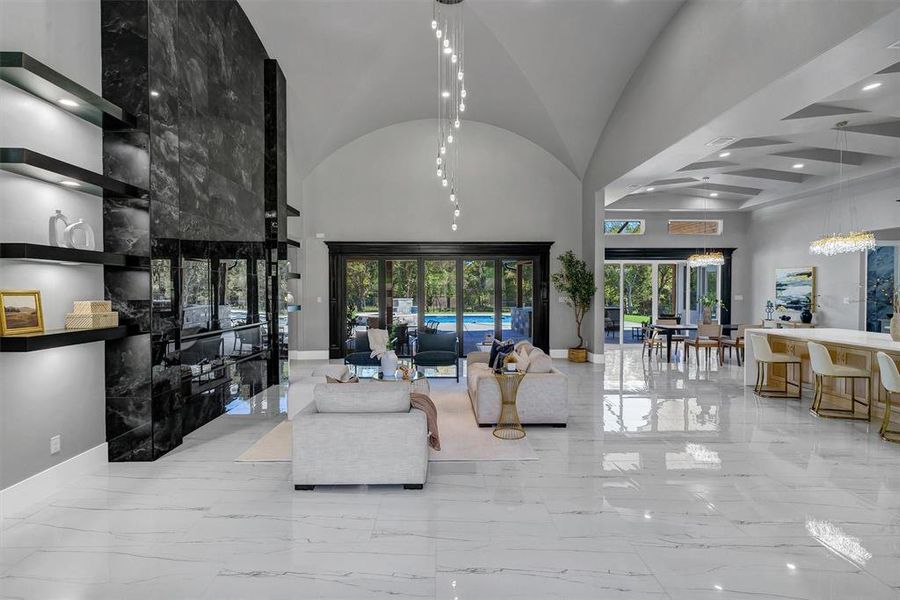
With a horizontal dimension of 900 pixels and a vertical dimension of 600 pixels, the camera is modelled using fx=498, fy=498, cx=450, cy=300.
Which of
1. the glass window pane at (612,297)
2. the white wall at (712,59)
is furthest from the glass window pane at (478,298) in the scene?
the glass window pane at (612,297)

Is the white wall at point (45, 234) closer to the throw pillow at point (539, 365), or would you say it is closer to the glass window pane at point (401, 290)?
the throw pillow at point (539, 365)

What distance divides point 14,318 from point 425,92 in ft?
25.9

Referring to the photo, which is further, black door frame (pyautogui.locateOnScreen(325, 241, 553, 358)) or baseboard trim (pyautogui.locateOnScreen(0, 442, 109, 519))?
black door frame (pyautogui.locateOnScreen(325, 241, 553, 358))

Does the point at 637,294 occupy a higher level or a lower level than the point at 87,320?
higher

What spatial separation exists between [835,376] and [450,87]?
755cm

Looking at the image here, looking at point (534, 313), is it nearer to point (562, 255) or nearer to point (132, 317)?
point (562, 255)

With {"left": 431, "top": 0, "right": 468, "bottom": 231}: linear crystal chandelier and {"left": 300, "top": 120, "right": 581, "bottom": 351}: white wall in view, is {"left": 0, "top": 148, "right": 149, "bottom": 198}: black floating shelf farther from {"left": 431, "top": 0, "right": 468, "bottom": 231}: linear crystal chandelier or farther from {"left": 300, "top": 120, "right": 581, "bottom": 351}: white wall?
{"left": 300, "top": 120, "right": 581, "bottom": 351}: white wall

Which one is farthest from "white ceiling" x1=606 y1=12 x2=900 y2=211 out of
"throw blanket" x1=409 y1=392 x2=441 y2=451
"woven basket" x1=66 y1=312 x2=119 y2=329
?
"woven basket" x1=66 y1=312 x2=119 y2=329

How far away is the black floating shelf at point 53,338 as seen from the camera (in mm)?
3113

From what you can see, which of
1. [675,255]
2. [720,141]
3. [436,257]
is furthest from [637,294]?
[720,141]

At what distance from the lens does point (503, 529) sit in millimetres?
3098

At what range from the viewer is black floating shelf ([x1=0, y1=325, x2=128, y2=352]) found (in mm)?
3113

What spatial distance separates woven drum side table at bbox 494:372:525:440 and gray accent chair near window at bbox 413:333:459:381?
A: 280 centimetres

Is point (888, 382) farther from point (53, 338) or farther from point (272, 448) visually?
point (53, 338)
